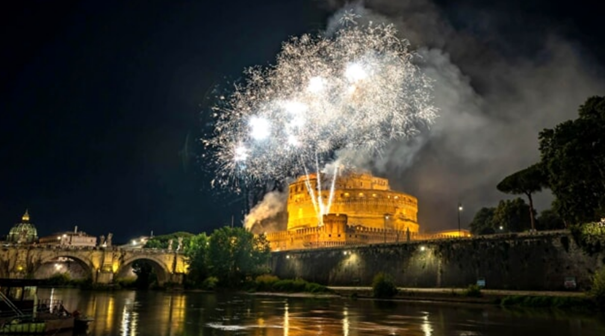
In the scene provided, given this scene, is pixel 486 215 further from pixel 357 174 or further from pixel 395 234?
pixel 357 174

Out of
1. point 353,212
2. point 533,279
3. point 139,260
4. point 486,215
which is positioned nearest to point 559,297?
point 533,279

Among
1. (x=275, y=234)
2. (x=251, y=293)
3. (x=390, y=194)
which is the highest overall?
(x=390, y=194)

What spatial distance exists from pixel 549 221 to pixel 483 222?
504 inches

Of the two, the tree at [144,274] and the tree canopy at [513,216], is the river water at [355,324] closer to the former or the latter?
the tree canopy at [513,216]

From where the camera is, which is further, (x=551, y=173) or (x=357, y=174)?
(x=357, y=174)

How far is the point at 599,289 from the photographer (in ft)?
92.6

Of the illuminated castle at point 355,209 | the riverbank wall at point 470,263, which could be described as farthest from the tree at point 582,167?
the illuminated castle at point 355,209

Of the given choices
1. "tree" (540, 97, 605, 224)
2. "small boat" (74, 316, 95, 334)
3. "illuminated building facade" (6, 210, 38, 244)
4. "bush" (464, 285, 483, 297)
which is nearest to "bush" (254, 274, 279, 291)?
"bush" (464, 285, 483, 297)

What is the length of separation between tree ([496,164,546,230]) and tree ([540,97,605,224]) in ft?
36.9

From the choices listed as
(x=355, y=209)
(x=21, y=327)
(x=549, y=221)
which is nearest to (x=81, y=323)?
(x=21, y=327)

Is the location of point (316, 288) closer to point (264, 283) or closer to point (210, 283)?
point (264, 283)

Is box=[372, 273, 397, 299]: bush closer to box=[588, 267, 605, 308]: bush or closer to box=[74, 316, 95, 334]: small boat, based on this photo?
box=[588, 267, 605, 308]: bush

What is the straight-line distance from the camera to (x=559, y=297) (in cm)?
3105

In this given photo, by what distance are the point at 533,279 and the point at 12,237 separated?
133 meters
